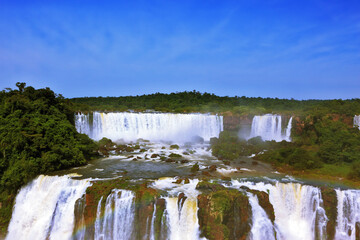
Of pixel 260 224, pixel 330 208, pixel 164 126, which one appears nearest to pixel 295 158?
pixel 330 208

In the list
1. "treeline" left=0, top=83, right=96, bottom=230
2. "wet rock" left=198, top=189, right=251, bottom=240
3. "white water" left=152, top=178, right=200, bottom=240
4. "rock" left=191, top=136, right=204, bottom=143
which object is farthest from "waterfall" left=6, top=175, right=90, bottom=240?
"rock" left=191, top=136, right=204, bottom=143

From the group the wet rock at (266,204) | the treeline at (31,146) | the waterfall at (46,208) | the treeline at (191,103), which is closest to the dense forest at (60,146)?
the treeline at (31,146)

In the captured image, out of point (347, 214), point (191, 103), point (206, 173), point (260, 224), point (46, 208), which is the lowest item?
point (260, 224)

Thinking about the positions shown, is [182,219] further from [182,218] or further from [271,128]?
[271,128]

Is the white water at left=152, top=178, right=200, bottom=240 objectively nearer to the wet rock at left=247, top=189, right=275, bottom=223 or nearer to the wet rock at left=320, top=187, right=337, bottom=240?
the wet rock at left=247, top=189, right=275, bottom=223

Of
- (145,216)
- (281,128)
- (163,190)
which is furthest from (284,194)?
(281,128)

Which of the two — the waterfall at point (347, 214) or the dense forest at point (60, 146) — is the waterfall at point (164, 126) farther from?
the waterfall at point (347, 214)
